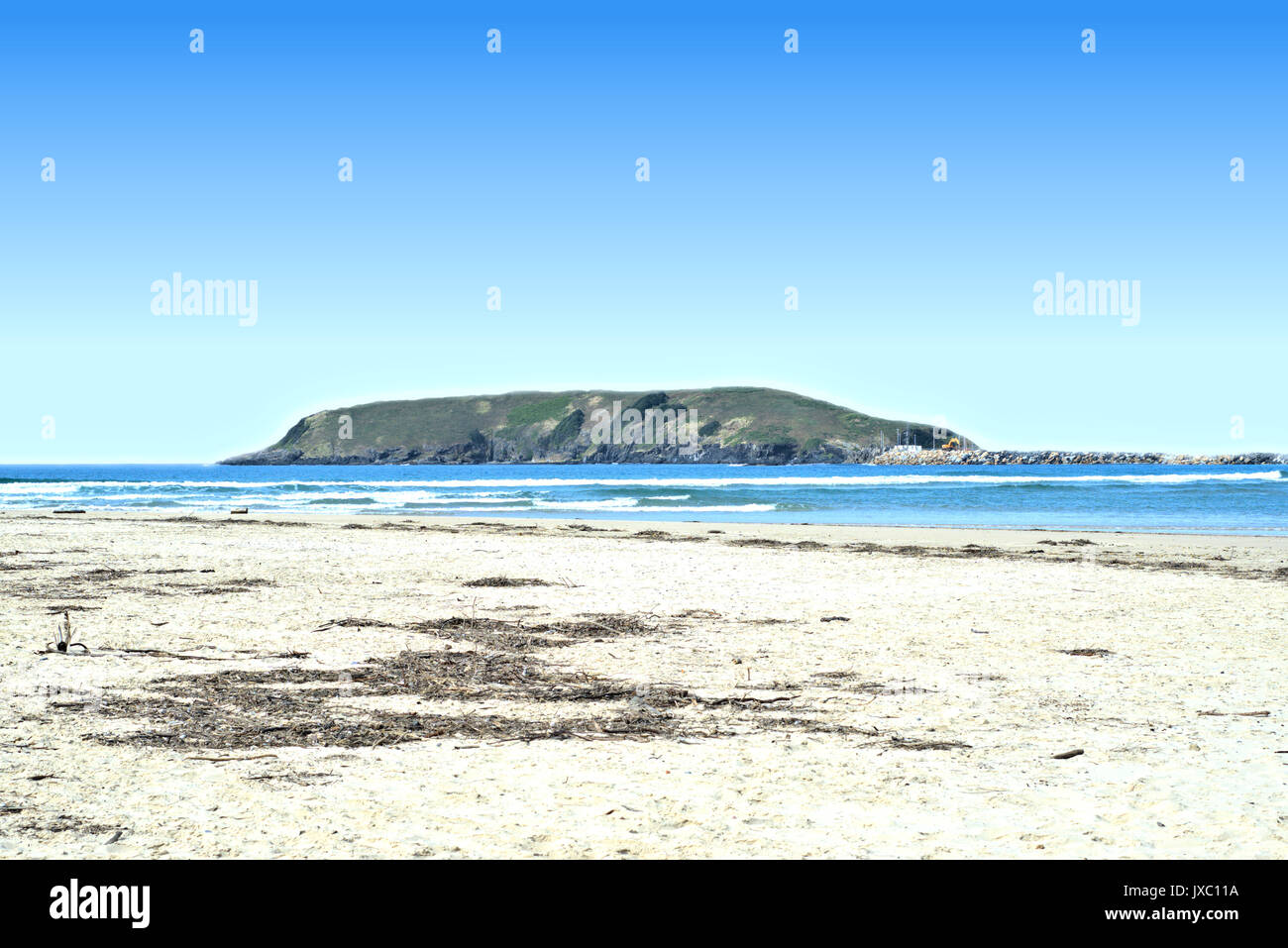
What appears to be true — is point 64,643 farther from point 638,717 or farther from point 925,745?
point 925,745

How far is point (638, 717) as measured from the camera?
244 inches

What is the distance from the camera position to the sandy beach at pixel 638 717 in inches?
164

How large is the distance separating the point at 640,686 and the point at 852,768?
2.22 meters

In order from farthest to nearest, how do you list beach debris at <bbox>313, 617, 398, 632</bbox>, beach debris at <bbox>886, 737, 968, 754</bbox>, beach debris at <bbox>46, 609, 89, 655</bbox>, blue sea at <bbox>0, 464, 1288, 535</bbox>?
blue sea at <bbox>0, 464, 1288, 535</bbox> → beach debris at <bbox>313, 617, 398, 632</bbox> → beach debris at <bbox>46, 609, 89, 655</bbox> → beach debris at <bbox>886, 737, 968, 754</bbox>

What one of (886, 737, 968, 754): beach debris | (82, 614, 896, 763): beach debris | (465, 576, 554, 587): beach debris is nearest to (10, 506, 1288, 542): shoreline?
(465, 576, 554, 587): beach debris

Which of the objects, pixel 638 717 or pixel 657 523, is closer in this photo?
pixel 638 717

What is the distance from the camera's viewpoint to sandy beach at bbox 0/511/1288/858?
417 centimetres

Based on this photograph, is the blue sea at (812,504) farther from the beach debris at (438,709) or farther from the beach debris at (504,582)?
the beach debris at (438,709)

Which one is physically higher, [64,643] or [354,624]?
[64,643]

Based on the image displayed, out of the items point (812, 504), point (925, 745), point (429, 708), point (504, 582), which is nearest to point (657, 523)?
point (812, 504)

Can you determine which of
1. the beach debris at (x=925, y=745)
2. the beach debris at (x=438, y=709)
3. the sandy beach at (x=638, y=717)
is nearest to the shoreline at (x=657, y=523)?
the sandy beach at (x=638, y=717)

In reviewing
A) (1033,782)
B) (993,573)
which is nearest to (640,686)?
(1033,782)

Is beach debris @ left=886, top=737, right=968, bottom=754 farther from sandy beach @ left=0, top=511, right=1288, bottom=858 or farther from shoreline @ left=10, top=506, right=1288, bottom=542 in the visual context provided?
shoreline @ left=10, top=506, right=1288, bottom=542

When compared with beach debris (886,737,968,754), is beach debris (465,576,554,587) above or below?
above
